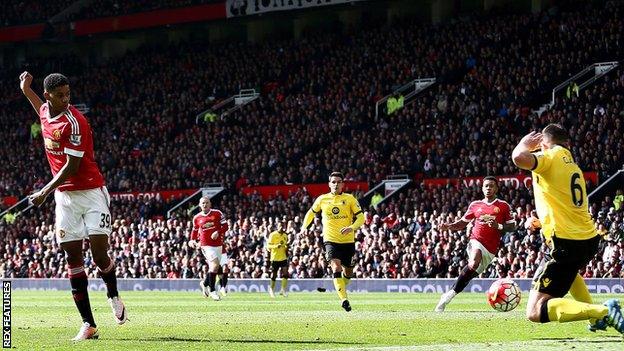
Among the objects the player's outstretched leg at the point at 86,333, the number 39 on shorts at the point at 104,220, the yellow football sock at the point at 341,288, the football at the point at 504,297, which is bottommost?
the yellow football sock at the point at 341,288

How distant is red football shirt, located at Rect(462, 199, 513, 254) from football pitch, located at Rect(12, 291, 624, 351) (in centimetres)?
122

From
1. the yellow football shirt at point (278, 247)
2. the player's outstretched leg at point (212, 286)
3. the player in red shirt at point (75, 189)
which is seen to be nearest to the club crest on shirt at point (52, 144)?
the player in red shirt at point (75, 189)

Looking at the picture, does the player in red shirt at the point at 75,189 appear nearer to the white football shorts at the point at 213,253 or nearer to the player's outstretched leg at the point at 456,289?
the player's outstretched leg at the point at 456,289

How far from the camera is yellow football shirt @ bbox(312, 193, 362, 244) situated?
2284 centimetres

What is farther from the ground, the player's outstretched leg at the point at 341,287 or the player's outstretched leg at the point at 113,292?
the player's outstretched leg at the point at 113,292

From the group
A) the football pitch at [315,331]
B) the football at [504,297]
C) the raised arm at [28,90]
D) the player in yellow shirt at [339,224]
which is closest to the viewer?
the football pitch at [315,331]

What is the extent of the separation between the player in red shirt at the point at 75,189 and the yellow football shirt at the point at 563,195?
4902mm

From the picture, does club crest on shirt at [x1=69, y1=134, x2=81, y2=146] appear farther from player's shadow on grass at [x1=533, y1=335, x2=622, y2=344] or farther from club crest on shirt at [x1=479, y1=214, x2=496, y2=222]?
→ club crest on shirt at [x1=479, y1=214, x2=496, y2=222]

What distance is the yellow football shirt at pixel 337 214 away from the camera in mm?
22844

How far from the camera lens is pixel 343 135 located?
46.8m

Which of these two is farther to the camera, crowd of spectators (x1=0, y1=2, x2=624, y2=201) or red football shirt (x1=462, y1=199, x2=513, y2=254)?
crowd of spectators (x1=0, y1=2, x2=624, y2=201)

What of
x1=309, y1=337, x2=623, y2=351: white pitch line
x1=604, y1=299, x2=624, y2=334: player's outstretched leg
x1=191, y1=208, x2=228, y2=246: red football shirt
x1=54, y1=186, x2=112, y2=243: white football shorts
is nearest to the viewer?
x1=604, y1=299, x2=624, y2=334: player's outstretched leg

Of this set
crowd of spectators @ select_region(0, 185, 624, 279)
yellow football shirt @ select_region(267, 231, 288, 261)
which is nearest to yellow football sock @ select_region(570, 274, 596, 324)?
crowd of spectators @ select_region(0, 185, 624, 279)

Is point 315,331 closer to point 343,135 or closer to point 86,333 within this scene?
point 86,333
